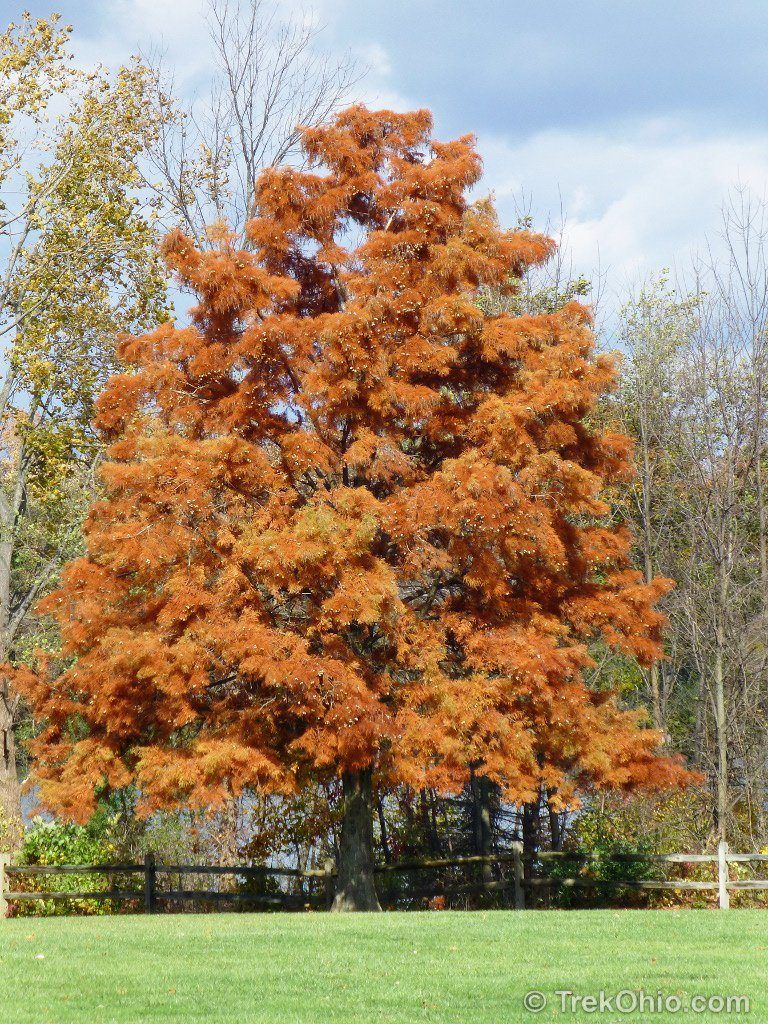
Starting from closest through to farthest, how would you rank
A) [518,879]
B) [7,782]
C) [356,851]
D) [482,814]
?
[356,851]
[518,879]
[7,782]
[482,814]

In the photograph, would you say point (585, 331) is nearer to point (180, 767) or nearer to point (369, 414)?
point (369, 414)

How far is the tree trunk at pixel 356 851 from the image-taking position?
1551 centimetres

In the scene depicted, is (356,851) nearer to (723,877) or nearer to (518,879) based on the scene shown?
(518,879)

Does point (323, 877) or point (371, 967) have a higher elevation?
point (371, 967)

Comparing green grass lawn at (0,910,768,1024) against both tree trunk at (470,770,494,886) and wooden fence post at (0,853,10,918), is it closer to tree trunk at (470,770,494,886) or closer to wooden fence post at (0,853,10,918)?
wooden fence post at (0,853,10,918)

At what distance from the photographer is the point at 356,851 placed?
51.2 ft

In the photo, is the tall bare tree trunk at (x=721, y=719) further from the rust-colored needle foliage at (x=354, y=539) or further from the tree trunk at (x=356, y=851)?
the tree trunk at (x=356, y=851)

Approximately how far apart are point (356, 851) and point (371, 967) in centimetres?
632

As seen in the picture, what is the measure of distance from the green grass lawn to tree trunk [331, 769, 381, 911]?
79.2 inches

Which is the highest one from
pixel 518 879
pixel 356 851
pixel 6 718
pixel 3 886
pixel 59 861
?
pixel 6 718

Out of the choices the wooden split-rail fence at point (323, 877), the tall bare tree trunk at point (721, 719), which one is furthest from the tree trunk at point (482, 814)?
the tall bare tree trunk at point (721, 719)

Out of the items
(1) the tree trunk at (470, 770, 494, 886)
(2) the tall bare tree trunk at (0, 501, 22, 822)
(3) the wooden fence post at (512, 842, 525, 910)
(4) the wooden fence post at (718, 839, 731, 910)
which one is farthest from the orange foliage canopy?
(1) the tree trunk at (470, 770, 494, 886)

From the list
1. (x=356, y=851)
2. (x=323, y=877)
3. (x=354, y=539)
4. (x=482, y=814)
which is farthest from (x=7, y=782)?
(x=354, y=539)

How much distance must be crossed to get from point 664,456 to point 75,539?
12160 millimetres
